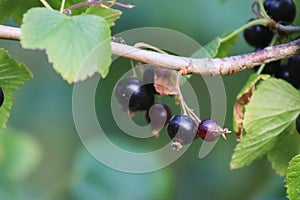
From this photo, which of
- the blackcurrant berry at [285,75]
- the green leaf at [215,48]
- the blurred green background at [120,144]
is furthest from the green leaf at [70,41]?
the blurred green background at [120,144]

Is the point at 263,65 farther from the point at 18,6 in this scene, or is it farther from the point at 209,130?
the point at 18,6

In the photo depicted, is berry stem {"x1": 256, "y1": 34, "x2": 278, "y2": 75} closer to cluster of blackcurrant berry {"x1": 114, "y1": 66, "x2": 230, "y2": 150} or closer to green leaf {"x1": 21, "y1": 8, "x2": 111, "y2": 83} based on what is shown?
cluster of blackcurrant berry {"x1": 114, "y1": 66, "x2": 230, "y2": 150}

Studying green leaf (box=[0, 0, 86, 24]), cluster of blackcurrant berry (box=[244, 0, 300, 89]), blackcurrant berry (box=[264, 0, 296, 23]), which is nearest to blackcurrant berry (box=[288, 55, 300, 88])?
cluster of blackcurrant berry (box=[244, 0, 300, 89])

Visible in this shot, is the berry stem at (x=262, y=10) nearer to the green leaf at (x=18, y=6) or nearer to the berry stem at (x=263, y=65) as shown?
the berry stem at (x=263, y=65)

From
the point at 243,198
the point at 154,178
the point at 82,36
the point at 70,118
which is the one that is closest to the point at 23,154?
the point at 70,118

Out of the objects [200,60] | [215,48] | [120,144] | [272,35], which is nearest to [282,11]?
[272,35]

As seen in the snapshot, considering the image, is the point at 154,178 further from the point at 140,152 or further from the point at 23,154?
the point at 23,154
